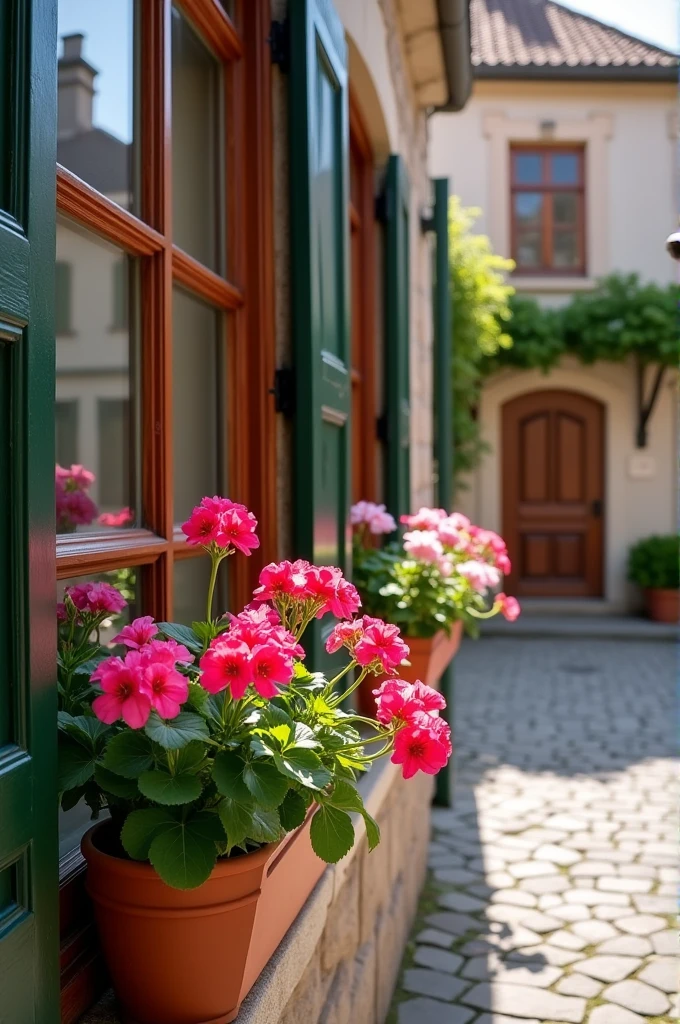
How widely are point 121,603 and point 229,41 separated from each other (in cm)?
129

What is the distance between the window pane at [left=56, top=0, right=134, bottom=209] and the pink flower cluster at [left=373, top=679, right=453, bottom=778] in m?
1.03

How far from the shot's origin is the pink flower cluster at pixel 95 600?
1423mm

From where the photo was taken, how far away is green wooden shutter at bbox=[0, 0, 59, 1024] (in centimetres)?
106

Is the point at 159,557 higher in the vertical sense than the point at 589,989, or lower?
higher

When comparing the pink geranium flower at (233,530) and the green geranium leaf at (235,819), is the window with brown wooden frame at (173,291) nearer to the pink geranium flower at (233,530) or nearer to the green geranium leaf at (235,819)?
the pink geranium flower at (233,530)

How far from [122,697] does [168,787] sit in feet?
0.45

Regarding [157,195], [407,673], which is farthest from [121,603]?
[407,673]

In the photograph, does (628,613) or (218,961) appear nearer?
(218,961)

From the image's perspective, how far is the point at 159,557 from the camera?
1701 mm

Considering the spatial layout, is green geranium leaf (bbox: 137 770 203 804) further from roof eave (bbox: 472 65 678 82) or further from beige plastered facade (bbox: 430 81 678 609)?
roof eave (bbox: 472 65 678 82)

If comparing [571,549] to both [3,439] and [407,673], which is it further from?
[3,439]

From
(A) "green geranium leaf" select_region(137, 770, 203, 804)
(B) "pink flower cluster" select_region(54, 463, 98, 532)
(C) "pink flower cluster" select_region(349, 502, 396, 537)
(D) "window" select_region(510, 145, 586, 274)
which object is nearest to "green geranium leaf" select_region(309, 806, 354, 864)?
(A) "green geranium leaf" select_region(137, 770, 203, 804)

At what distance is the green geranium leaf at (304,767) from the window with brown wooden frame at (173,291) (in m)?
0.38

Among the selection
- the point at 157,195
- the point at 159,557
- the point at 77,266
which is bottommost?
the point at 159,557
